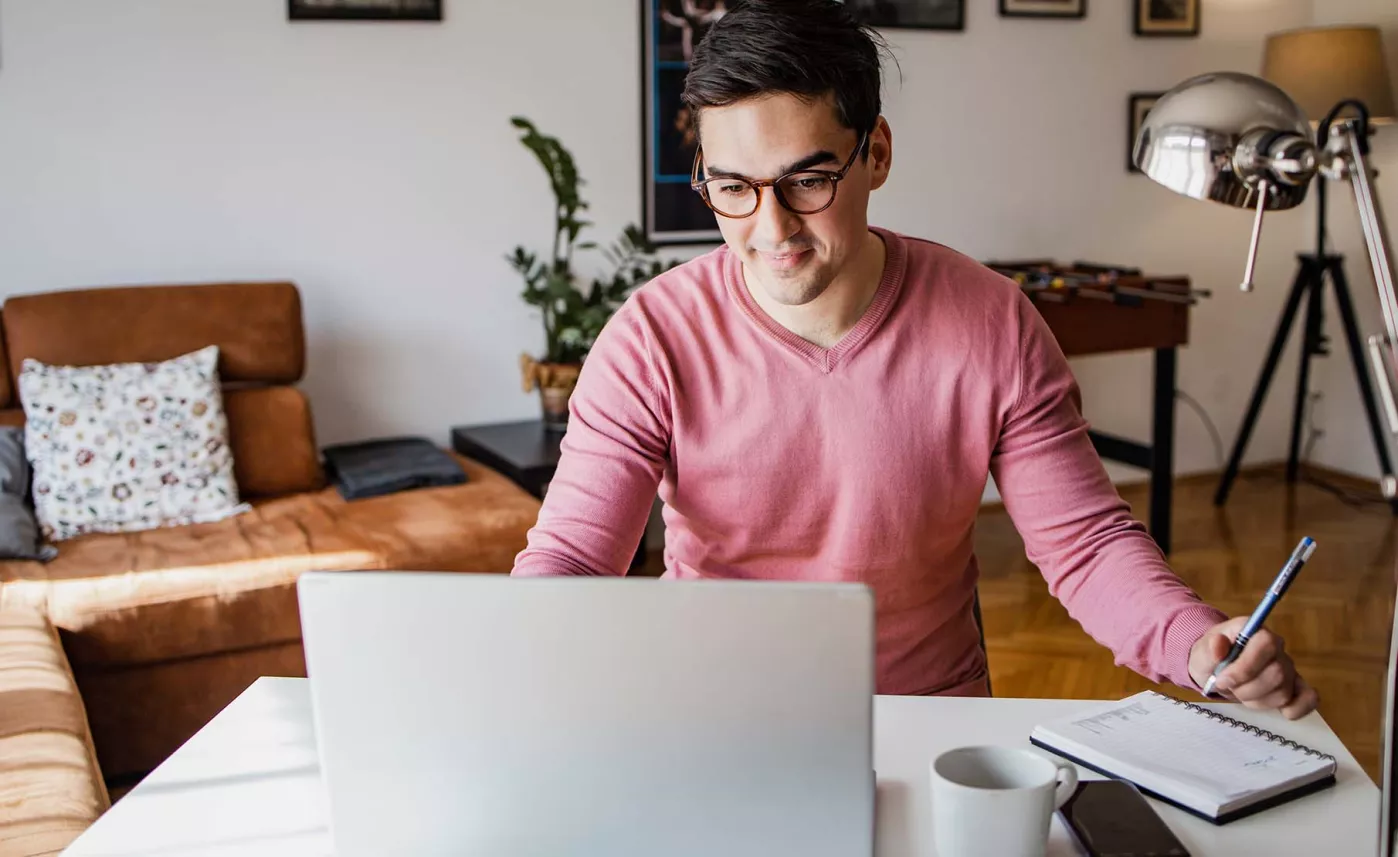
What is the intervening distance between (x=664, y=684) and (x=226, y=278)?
2.97 m

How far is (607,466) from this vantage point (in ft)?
4.65

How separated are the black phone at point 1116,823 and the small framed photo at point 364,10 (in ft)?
10.0

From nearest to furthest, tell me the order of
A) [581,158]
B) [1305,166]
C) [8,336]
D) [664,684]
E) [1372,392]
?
[664,684] → [1305,166] → [8,336] → [581,158] → [1372,392]

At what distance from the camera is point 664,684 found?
853 millimetres

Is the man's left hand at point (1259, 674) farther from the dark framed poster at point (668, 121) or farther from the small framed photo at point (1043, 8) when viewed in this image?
the small framed photo at point (1043, 8)

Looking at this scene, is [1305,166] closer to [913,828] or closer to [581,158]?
[913,828]

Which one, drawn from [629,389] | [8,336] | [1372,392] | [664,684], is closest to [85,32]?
[8,336]

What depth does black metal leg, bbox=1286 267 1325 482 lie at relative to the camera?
444 centimetres

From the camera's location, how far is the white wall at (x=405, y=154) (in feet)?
10.9

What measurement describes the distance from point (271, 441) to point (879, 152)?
2202mm

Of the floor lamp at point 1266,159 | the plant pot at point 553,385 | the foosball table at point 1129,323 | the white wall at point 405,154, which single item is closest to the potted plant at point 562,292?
the plant pot at point 553,385

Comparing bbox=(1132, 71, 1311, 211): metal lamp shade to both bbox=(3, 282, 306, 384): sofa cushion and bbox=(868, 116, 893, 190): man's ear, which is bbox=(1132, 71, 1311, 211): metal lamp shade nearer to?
bbox=(868, 116, 893, 190): man's ear

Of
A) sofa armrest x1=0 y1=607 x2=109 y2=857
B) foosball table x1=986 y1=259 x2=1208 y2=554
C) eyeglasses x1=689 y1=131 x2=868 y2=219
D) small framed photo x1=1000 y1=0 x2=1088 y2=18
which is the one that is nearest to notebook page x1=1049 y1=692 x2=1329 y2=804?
eyeglasses x1=689 y1=131 x2=868 y2=219

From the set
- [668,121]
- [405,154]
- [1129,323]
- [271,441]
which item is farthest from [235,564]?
[1129,323]
